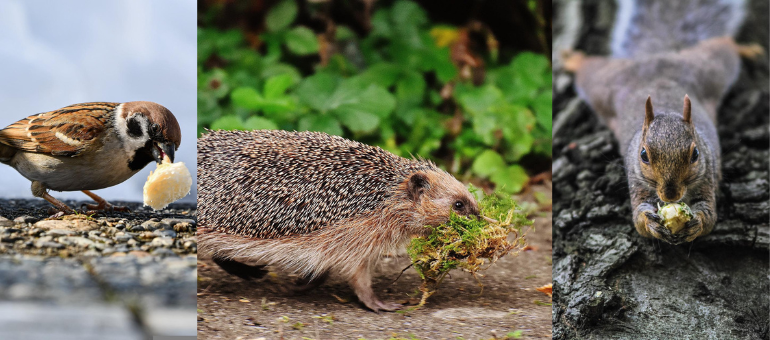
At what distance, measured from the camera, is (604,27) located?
5340 mm

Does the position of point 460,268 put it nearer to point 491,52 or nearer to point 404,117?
point 404,117

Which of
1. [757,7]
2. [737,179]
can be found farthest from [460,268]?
[757,7]

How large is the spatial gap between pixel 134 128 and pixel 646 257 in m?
3.36

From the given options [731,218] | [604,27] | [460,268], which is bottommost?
[460,268]

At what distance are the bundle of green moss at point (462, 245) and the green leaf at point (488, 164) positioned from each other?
47cm

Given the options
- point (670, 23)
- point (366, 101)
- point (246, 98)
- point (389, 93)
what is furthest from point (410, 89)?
point (670, 23)

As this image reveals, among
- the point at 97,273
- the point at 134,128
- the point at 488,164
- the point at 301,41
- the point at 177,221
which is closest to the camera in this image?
the point at 97,273

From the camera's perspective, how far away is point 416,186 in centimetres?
338

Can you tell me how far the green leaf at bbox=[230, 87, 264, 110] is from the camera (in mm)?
3529

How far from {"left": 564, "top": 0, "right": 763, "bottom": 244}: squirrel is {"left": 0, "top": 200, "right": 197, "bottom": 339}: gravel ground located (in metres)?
2.87

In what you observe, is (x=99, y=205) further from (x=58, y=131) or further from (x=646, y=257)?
(x=646, y=257)

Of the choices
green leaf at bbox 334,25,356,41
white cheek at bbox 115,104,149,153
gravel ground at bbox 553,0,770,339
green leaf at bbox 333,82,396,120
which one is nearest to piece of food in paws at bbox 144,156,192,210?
white cheek at bbox 115,104,149,153

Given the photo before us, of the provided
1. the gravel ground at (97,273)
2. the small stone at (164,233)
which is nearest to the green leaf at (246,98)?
the gravel ground at (97,273)

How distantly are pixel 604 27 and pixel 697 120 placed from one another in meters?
1.55
